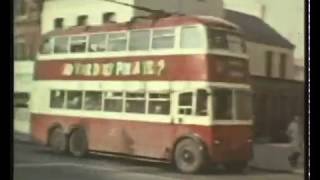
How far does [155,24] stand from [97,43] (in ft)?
0.44

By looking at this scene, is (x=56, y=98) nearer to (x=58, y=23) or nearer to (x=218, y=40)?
(x=58, y=23)

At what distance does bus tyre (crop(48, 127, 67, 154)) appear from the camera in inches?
44.6

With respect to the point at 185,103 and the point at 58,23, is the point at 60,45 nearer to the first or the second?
the point at 58,23

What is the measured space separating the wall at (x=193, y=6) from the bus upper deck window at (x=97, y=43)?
12 cm

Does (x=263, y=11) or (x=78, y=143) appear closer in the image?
(x=263, y=11)

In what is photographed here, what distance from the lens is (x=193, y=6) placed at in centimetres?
103

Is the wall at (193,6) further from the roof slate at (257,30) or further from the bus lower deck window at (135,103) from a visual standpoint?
the bus lower deck window at (135,103)

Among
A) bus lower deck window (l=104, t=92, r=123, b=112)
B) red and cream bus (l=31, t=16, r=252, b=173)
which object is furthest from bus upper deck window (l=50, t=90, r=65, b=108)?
bus lower deck window (l=104, t=92, r=123, b=112)

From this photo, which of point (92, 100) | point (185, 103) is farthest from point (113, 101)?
point (185, 103)

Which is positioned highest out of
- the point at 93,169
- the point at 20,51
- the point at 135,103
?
the point at 20,51

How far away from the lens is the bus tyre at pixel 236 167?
1000mm

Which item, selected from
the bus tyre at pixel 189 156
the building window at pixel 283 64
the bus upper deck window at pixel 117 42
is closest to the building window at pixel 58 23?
the bus upper deck window at pixel 117 42

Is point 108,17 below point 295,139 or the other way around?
the other way around

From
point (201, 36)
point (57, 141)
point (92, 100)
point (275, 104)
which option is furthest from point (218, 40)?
point (57, 141)
